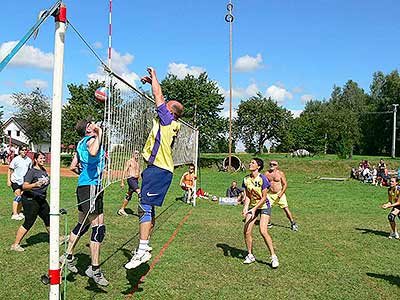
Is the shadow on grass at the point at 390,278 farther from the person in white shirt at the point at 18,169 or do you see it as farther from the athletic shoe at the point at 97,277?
the person in white shirt at the point at 18,169

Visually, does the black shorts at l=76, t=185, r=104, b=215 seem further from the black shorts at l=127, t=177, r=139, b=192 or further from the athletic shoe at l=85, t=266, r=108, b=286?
the black shorts at l=127, t=177, r=139, b=192

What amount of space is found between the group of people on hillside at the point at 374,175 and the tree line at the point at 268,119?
14497 millimetres

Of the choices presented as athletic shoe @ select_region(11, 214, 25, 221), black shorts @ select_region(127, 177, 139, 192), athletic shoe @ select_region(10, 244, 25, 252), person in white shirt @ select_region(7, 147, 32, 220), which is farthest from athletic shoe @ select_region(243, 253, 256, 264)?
athletic shoe @ select_region(11, 214, 25, 221)

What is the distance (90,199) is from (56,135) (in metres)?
1.74

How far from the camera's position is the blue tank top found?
5.95 meters

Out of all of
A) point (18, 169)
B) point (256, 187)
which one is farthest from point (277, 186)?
point (18, 169)

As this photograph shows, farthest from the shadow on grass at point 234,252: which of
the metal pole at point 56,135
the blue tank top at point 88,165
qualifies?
the metal pole at point 56,135

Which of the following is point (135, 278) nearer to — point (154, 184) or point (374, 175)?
point (154, 184)

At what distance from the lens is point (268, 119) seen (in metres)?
70.0

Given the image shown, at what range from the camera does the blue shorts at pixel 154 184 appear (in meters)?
5.26

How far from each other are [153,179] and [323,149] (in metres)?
64.8

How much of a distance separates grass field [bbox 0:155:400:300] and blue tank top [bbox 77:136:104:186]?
4.62 feet

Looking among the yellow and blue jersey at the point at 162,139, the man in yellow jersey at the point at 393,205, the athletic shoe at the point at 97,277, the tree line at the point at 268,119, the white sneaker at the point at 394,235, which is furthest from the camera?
the tree line at the point at 268,119

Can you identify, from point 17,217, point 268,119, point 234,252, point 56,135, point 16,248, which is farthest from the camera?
point 268,119
